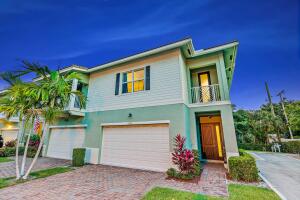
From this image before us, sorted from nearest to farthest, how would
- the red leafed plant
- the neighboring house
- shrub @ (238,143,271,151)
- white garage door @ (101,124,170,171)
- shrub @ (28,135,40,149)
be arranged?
the red leafed plant
white garage door @ (101,124,170,171)
the neighboring house
shrub @ (28,135,40,149)
shrub @ (238,143,271,151)

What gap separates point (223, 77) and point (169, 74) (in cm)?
348

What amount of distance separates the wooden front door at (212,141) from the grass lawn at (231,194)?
6132 millimetres

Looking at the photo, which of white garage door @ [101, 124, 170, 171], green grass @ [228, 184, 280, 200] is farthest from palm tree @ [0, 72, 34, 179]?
green grass @ [228, 184, 280, 200]

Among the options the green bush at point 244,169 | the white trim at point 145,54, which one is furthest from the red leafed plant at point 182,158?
the white trim at point 145,54

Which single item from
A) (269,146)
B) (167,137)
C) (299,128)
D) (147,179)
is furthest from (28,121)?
(299,128)

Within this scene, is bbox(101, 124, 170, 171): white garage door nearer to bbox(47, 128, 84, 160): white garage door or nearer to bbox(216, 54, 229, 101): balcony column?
bbox(47, 128, 84, 160): white garage door

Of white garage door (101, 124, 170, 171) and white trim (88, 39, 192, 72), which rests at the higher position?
white trim (88, 39, 192, 72)

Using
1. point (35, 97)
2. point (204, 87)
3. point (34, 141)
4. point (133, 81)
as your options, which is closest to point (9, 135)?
point (34, 141)

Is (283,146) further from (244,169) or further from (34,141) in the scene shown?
(34,141)

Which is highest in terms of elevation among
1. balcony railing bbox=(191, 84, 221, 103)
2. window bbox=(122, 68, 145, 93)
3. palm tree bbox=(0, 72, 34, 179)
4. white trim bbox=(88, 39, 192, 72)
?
white trim bbox=(88, 39, 192, 72)

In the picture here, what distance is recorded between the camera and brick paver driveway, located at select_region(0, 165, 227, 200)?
15.3 ft

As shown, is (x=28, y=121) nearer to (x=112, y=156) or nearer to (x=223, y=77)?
(x=112, y=156)

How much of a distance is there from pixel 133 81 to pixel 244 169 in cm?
807

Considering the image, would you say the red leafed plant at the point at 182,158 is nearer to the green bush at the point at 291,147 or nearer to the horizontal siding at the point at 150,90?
the horizontal siding at the point at 150,90
